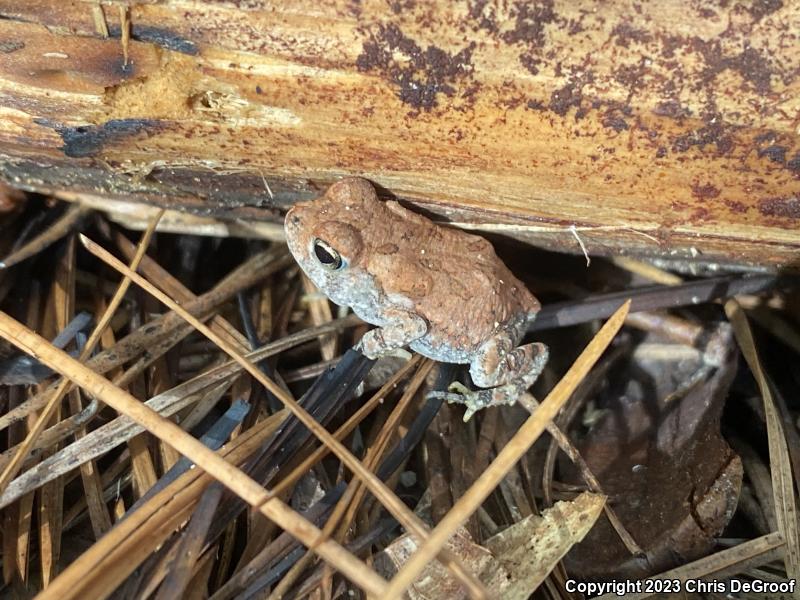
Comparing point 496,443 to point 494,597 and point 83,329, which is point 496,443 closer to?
point 494,597

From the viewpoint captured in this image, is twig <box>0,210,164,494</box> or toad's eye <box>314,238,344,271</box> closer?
twig <box>0,210,164,494</box>

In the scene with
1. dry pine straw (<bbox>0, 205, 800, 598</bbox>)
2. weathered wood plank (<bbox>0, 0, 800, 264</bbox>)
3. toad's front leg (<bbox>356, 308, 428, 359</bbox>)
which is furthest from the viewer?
toad's front leg (<bbox>356, 308, 428, 359</bbox>)

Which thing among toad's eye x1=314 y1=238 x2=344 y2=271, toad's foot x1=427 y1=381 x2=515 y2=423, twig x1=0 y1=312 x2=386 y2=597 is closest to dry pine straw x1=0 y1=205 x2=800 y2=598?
twig x1=0 y1=312 x2=386 y2=597

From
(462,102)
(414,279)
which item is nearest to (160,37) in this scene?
(462,102)

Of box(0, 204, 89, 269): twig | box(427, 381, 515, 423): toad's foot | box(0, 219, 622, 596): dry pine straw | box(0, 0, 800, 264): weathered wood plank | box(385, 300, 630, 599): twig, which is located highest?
box(0, 0, 800, 264): weathered wood plank

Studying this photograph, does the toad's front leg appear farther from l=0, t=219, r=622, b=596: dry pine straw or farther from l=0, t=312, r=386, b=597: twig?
l=0, t=312, r=386, b=597: twig

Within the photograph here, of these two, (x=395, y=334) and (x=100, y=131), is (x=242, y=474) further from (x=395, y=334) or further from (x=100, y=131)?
(x=100, y=131)

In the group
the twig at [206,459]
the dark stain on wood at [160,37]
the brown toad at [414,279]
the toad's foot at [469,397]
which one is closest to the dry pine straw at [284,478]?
the twig at [206,459]

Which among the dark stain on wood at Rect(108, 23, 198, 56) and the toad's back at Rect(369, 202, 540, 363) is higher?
the dark stain on wood at Rect(108, 23, 198, 56)
